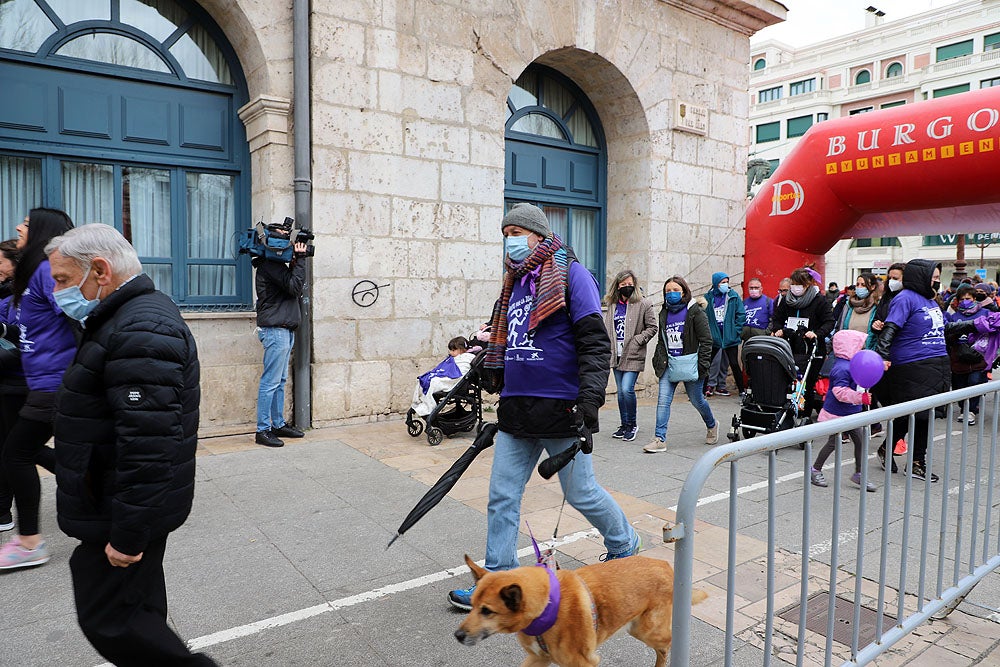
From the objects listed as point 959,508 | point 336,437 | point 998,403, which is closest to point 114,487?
point 959,508

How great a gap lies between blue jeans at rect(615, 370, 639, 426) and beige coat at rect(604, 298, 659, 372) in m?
0.08

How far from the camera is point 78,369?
2.15m

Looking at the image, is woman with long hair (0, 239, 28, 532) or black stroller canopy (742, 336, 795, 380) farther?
black stroller canopy (742, 336, 795, 380)

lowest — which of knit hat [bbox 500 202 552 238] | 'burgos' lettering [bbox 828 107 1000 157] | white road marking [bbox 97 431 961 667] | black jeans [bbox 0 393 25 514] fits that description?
white road marking [bbox 97 431 961 667]

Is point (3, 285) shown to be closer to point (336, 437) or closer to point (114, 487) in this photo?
point (114, 487)

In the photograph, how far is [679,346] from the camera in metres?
6.75

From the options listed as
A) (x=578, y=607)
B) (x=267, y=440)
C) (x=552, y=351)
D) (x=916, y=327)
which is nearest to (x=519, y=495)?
(x=552, y=351)

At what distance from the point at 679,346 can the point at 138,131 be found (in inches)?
225

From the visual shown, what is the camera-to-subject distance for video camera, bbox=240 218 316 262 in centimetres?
635

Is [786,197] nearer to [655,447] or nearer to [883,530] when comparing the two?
[655,447]

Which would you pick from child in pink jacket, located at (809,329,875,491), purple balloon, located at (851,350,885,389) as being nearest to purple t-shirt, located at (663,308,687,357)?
child in pink jacket, located at (809,329,875,491)

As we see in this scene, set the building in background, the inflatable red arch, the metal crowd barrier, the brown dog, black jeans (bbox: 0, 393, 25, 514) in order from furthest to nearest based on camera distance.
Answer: the building in background
the inflatable red arch
black jeans (bbox: 0, 393, 25, 514)
the brown dog
the metal crowd barrier

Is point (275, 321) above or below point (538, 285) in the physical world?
below

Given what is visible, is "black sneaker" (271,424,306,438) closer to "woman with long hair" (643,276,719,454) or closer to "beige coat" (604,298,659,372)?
"beige coat" (604,298,659,372)
